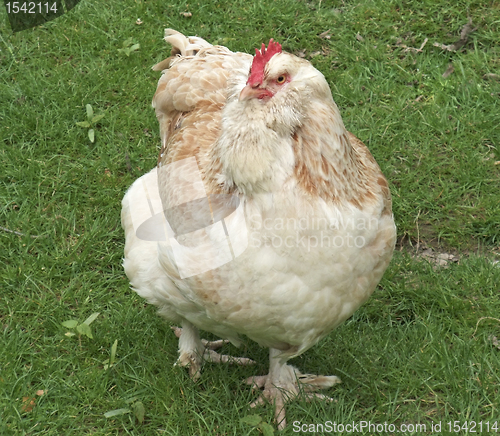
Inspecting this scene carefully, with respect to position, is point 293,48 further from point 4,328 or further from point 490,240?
point 4,328

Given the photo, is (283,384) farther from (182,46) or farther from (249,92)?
(182,46)

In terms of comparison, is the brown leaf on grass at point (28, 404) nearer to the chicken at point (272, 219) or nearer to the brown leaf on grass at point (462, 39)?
the chicken at point (272, 219)

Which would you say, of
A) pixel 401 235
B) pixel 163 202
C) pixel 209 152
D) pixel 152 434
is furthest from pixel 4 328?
pixel 401 235

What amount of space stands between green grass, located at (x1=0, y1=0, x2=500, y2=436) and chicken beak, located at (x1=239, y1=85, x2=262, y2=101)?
70.9 inches

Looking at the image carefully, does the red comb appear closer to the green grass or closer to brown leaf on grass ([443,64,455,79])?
the green grass

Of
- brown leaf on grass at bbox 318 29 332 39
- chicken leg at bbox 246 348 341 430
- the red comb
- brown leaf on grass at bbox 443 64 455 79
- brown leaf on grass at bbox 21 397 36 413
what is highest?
the red comb

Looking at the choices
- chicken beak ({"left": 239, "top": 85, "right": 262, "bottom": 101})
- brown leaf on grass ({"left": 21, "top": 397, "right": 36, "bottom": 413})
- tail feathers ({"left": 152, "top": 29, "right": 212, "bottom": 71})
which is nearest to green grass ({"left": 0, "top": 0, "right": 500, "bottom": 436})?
brown leaf on grass ({"left": 21, "top": 397, "right": 36, "bottom": 413})

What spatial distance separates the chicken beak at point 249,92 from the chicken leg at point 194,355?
5.09 ft

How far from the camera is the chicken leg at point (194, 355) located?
365cm

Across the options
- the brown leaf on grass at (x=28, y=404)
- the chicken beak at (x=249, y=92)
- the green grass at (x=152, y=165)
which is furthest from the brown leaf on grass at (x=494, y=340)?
the brown leaf on grass at (x=28, y=404)

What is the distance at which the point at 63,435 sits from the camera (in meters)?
3.47

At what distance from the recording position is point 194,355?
12.0 ft

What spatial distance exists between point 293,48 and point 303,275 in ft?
11.1

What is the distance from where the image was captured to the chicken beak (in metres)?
2.49
